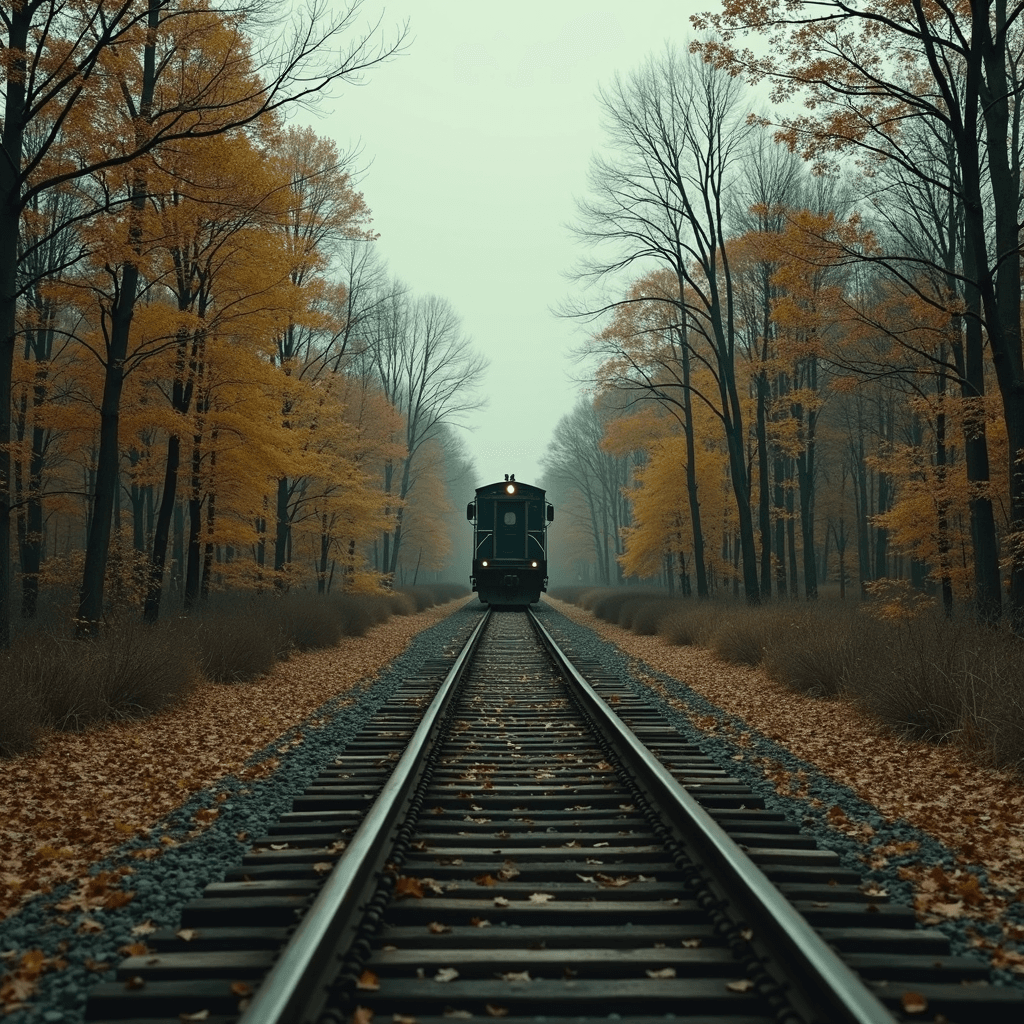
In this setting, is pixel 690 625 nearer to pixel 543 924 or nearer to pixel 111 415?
pixel 111 415

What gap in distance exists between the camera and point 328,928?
3.12m

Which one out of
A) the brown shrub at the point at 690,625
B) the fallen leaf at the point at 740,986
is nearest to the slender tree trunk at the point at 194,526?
the brown shrub at the point at 690,625

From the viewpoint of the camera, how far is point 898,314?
17.2 m

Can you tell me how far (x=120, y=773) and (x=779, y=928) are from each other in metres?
5.10

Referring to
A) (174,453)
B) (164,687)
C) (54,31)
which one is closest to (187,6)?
(54,31)

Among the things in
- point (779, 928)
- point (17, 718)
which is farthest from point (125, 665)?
point (779, 928)

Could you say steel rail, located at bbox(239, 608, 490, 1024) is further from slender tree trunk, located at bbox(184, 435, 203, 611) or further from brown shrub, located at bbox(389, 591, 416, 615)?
brown shrub, located at bbox(389, 591, 416, 615)

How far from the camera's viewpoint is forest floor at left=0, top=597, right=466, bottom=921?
4.68 metres

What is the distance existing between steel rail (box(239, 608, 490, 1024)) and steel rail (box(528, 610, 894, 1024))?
4.78ft

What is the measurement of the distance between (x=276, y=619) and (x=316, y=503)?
11.1 m

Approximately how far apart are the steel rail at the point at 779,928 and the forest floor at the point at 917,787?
77cm

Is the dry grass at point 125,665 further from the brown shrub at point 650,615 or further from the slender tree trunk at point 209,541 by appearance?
the brown shrub at point 650,615

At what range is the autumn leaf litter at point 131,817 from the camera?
3.39 metres

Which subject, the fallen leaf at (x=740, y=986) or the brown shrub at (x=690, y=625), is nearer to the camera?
the fallen leaf at (x=740, y=986)
